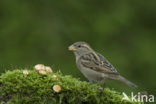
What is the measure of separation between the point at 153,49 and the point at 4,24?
3.27 metres

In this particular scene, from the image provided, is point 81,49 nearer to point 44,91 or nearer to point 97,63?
point 97,63

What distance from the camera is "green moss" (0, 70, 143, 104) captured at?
19.0 ft

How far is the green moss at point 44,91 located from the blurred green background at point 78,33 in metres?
4.33

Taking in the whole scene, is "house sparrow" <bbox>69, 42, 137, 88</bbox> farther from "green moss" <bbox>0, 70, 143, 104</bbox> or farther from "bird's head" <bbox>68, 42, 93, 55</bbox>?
"green moss" <bbox>0, 70, 143, 104</bbox>

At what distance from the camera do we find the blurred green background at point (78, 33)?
418 inches

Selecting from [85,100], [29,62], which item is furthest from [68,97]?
[29,62]

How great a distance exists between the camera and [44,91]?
5.82 m

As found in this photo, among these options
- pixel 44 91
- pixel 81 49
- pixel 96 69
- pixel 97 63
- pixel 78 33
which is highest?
pixel 78 33

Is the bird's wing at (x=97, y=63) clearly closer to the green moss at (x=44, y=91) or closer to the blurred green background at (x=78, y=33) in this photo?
the green moss at (x=44, y=91)

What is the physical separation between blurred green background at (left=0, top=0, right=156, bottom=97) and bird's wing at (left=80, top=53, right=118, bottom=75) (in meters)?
2.69

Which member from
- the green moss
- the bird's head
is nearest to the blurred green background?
the bird's head

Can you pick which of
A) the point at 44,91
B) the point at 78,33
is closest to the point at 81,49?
the point at 44,91

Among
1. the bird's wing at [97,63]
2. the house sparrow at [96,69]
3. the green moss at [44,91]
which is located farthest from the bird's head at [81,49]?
the green moss at [44,91]

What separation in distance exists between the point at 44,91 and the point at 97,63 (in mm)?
1803
